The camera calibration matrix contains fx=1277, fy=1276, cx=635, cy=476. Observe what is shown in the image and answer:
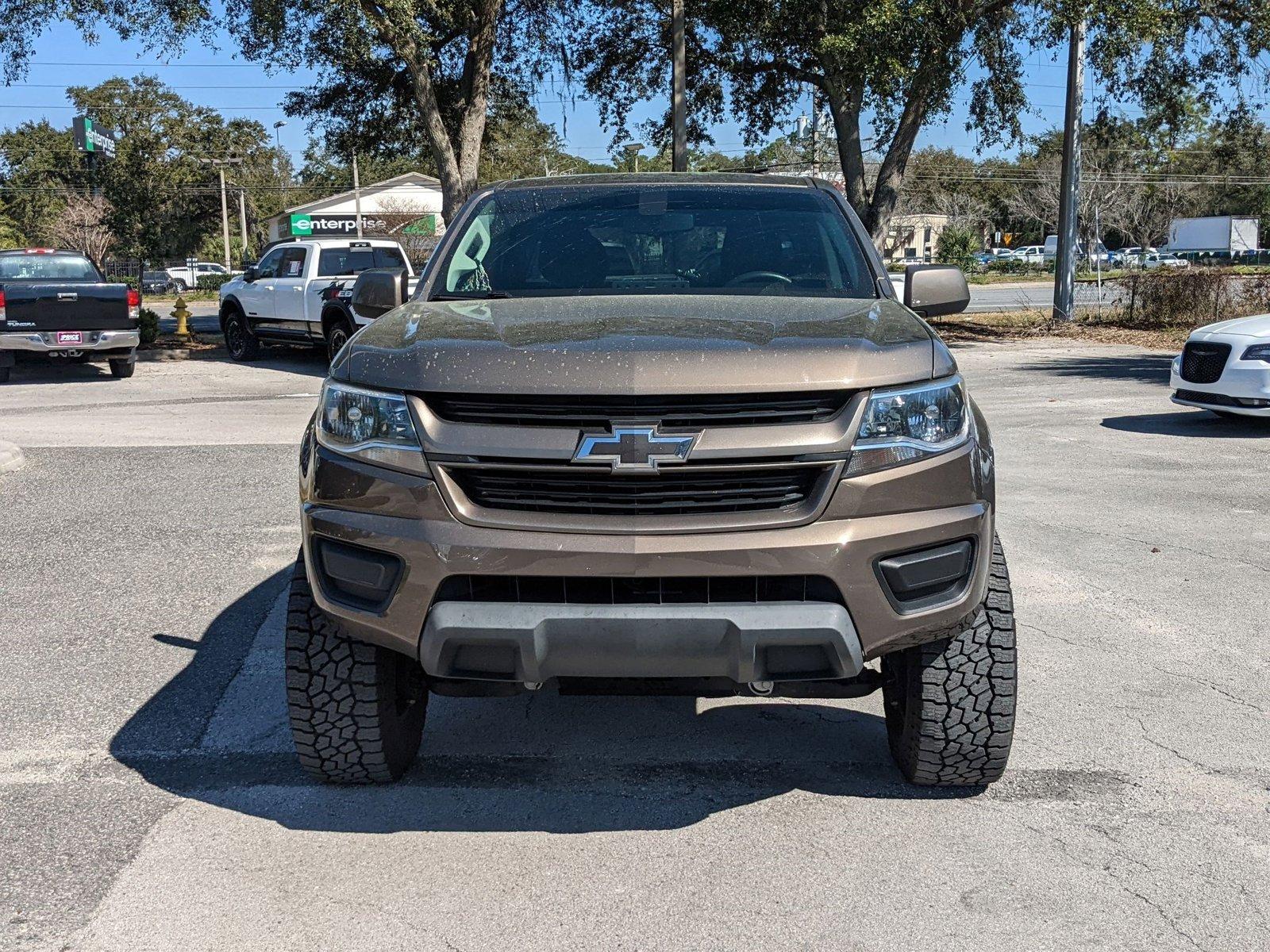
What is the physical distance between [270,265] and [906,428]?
1757 centimetres

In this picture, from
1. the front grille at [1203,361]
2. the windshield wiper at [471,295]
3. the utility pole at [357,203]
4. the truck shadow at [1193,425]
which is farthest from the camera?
the utility pole at [357,203]

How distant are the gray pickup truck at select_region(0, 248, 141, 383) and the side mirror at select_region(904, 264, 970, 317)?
1415cm

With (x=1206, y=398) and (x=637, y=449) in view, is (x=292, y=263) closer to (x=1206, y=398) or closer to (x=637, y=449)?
(x=1206, y=398)

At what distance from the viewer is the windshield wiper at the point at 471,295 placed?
4.32 meters

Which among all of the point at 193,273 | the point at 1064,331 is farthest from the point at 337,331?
the point at 193,273

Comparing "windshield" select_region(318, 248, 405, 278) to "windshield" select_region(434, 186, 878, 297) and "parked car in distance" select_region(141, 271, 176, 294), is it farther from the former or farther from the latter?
"parked car in distance" select_region(141, 271, 176, 294)

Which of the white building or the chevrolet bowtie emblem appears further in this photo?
the white building

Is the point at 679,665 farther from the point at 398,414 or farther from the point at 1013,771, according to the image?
the point at 1013,771

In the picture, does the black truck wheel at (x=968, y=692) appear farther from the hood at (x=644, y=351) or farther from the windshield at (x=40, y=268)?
the windshield at (x=40, y=268)

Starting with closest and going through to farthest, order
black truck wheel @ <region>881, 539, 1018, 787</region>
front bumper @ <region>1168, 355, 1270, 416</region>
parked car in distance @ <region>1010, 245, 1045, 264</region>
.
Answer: black truck wheel @ <region>881, 539, 1018, 787</region> → front bumper @ <region>1168, 355, 1270, 416</region> → parked car in distance @ <region>1010, 245, 1045, 264</region>

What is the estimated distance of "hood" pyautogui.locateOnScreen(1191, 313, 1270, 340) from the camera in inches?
434

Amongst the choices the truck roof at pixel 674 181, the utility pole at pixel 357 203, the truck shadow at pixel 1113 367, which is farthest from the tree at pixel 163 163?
the truck roof at pixel 674 181

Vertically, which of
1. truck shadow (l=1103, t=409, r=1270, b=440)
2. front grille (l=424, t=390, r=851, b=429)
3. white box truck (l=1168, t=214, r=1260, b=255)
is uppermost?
white box truck (l=1168, t=214, r=1260, b=255)

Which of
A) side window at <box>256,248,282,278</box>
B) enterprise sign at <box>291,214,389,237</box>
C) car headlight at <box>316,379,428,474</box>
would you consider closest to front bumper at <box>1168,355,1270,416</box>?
car headlight at <box>316,379,428,474</box>
